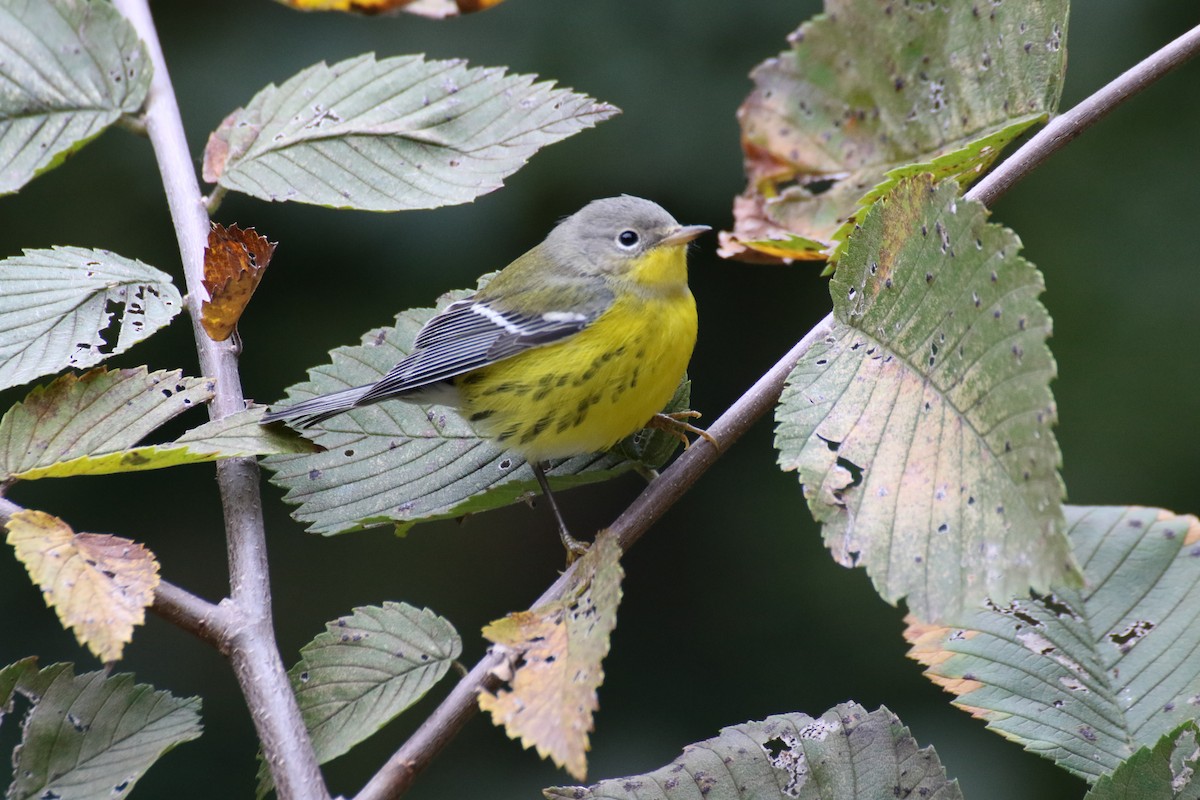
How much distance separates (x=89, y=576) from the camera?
90cm

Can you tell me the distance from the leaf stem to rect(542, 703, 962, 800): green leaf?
0.48 m

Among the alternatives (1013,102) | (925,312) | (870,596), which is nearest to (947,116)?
(1013,102)

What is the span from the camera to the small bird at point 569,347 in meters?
1.42

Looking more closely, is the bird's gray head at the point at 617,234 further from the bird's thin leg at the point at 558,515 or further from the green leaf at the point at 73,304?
the green leaf at the point at 73,304

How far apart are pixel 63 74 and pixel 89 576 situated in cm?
74

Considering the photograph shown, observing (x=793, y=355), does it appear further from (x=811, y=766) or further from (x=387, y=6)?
(x=387, y=6)

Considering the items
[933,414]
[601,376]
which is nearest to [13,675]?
[933,414]

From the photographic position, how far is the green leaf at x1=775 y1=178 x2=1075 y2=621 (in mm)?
767

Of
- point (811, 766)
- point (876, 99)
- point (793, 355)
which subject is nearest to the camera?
point (811, 766)

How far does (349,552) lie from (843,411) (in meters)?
2.71

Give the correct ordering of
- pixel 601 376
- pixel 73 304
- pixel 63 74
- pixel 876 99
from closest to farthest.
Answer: pixel 73 304
pixel 63 74
pixel 876 99
pixel 601 376

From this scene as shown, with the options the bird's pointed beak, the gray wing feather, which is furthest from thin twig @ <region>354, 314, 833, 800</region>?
the bird's pointed beak

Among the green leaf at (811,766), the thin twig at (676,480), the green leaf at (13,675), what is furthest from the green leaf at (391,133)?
the green leaf at (811,766)

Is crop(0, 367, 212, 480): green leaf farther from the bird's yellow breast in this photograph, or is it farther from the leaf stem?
the leaf stem
